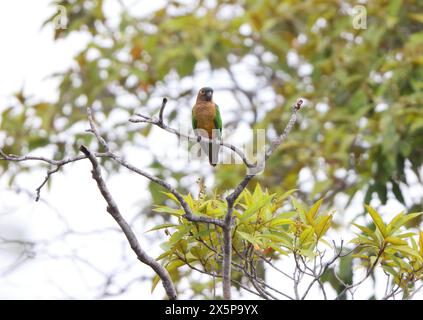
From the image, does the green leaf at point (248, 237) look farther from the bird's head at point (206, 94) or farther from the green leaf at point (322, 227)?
the bird's head at point (206, 94)

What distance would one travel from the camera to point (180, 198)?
2275 mm

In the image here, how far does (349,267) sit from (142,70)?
9.82 ft

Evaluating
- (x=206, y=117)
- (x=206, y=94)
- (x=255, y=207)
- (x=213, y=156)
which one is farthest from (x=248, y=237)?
(x=206, y=94)

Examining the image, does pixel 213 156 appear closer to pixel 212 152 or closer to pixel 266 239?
pixel 212 152

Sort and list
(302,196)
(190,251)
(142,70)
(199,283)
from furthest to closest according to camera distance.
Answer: (142,70)
(302,196)
(199,283)
(190,251)

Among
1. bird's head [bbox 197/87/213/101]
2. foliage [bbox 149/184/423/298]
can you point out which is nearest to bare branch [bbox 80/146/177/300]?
foliage [bbox 149/184/423/298]

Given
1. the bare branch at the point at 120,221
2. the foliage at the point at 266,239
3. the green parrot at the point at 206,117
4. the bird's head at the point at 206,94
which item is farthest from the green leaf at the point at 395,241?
the bird's head at the point at 206,94

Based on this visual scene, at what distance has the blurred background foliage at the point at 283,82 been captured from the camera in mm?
4988

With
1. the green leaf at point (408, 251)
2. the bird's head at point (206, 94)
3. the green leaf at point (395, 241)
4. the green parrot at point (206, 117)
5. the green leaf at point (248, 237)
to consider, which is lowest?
the green leaf at point (408, 251)

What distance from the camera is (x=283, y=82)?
271 inches

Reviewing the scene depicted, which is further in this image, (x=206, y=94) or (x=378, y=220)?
(x=206, y=94)

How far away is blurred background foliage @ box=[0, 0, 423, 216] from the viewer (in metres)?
4.99
